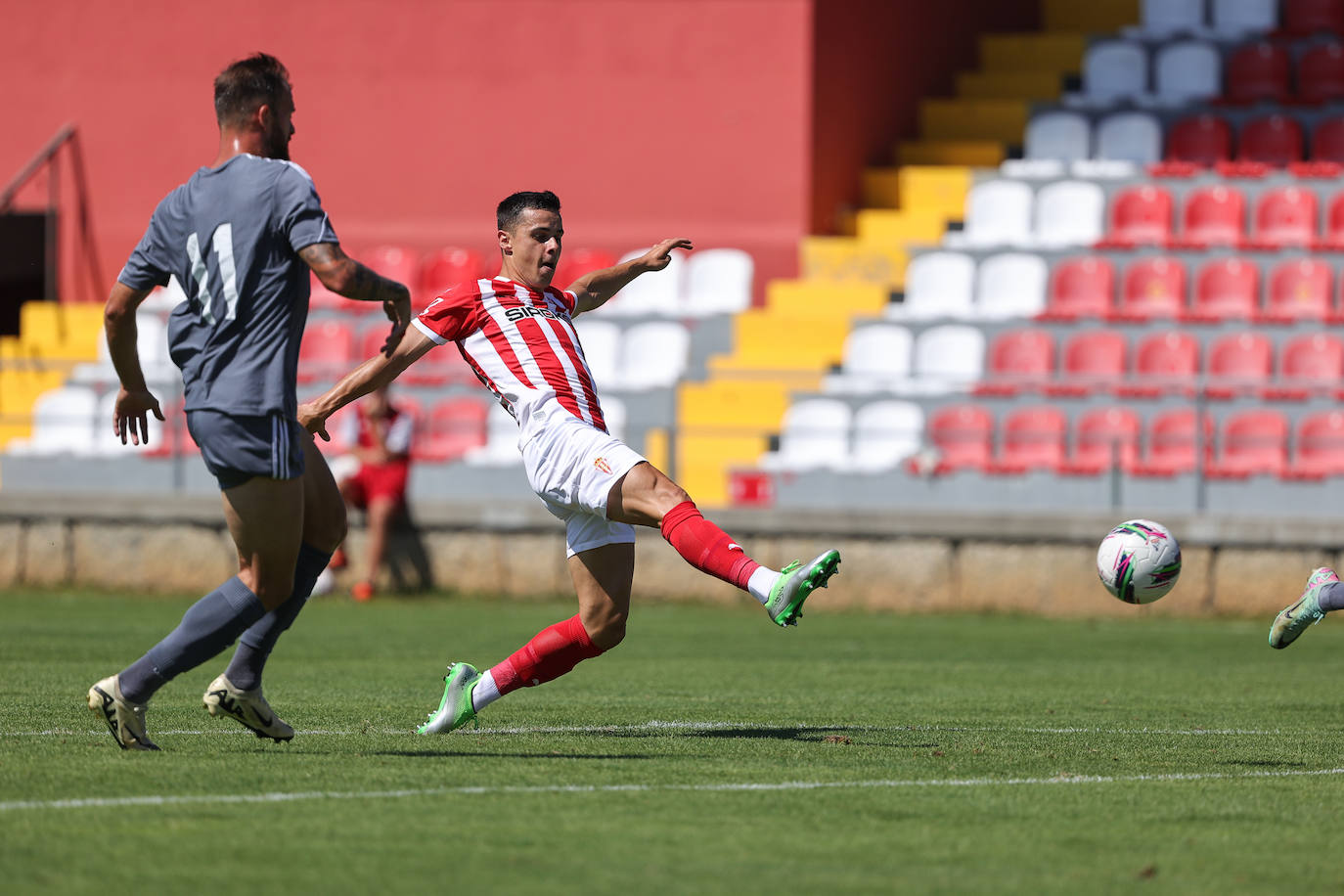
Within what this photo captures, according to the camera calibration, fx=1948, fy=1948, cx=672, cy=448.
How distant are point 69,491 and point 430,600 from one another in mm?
3290

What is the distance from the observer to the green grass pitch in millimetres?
4629

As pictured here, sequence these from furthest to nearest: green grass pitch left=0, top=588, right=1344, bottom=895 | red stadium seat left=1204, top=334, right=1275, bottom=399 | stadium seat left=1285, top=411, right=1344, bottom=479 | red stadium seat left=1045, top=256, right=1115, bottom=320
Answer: red stadium seat left=1045, top=256, right=1115, bottom=320 → red stadium seat left=1204, top=334, right=1275, bottom=399 → stadium seat left=1285, top=411, right=1344, bottom=479 → green grass pitch left=0, top=588, right=1344, bottom=895

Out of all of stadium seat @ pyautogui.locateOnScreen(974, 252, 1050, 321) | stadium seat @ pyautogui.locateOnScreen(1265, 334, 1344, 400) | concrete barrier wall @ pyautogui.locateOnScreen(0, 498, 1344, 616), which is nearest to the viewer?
concrete barrier wall @ pyautogui.locateOnScreen(0, 498, 1344, 616)

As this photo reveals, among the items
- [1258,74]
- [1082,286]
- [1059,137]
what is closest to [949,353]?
[1082,286]

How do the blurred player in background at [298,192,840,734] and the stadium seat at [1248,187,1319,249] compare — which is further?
the stadium seat at [1248,187,1319,249]

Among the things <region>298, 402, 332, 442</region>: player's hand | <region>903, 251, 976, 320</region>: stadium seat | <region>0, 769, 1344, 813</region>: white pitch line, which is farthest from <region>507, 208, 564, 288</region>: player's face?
<region>903, 251, 976, 320</region>: stadium seat

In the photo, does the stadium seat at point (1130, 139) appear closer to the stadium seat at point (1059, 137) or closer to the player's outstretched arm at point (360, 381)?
the stadium seat at point (1059, 137)

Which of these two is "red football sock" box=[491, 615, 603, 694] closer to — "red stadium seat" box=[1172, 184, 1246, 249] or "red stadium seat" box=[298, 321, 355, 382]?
"red stadium seat" box=[298, 321, 355, 382]

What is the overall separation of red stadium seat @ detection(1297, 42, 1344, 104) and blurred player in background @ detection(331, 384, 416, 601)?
420 inches

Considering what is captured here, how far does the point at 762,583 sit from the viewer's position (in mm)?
6477

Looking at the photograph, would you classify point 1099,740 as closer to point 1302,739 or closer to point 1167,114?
point 1302,739

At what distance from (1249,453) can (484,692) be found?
971cm

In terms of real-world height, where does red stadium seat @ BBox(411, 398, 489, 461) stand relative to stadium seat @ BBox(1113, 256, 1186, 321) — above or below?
below

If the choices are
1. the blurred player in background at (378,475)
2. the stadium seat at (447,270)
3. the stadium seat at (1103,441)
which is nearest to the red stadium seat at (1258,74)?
the stadium seat at (1103,441)
